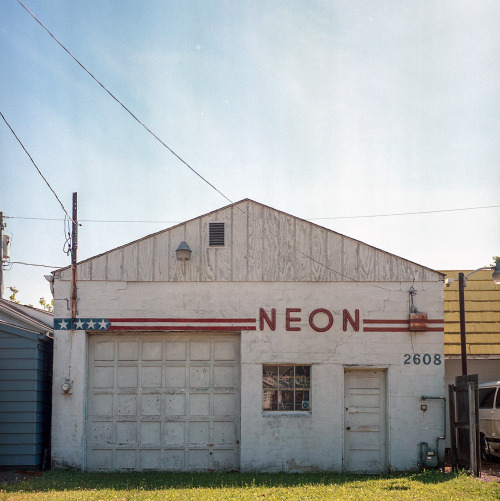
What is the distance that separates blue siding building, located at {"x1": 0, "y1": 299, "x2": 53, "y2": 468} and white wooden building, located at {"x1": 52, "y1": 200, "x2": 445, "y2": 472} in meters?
0.43

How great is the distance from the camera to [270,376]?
1467cm

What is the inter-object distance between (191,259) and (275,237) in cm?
197

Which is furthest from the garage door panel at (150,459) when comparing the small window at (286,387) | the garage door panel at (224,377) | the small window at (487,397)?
the small window at (487,397)

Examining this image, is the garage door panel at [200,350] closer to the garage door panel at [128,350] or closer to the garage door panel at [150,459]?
the garage door panel at [128,350]

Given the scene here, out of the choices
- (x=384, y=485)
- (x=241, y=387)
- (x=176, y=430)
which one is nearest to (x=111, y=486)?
(x=176, y=430)

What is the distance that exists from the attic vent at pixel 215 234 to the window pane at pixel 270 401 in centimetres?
348

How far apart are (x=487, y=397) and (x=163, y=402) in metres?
8.17

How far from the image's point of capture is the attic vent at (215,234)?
14914mm

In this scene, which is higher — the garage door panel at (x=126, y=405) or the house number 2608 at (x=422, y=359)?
the house number 2608 at (x=422, y=359)

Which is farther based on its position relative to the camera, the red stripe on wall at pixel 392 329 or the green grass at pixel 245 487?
the red stripe on wall at pixel 392 329

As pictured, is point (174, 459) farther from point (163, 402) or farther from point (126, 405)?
point (126, 405)

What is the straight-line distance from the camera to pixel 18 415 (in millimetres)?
14062

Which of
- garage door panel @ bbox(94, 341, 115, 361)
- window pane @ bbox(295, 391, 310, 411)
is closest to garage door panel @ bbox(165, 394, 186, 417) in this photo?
garage door panel @ bbox(94, 341, 115, 361)

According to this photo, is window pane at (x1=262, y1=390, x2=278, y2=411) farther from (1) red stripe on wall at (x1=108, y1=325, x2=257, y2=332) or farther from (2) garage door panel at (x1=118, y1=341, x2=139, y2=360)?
(2) garage door panel at (x1=118, y1=341, x2=139, y2=360)
